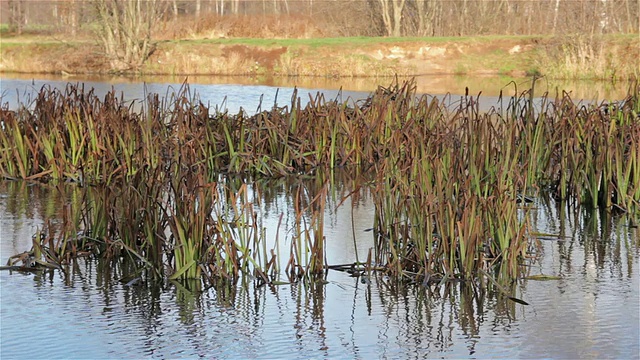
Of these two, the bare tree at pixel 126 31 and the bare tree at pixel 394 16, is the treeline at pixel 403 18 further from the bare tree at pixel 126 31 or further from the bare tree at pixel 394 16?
the bare tree at pixel 126 31

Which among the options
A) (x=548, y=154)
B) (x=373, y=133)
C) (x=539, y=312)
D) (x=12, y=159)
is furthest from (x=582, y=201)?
(x=12, y=159)

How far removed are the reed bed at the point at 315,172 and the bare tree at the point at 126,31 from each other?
17.3 m

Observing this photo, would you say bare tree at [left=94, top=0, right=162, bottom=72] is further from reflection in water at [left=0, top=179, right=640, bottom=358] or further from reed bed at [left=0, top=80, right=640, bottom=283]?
reflection in water at [left=0, top=179, right=640, bottom=358]

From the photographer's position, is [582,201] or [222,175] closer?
[582,201]

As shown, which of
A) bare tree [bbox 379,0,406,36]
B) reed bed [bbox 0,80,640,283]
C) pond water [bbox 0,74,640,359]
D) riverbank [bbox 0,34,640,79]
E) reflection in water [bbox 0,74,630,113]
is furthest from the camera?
bare tree [bbox 379,0,406,36]

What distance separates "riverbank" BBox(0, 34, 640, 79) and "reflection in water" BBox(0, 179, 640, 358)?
70.0 feet

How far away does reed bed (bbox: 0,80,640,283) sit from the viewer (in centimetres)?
552

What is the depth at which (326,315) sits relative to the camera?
16.3 ft

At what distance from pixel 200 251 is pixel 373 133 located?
456 cm

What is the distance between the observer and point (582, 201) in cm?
803

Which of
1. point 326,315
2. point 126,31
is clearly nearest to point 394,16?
point 126,31

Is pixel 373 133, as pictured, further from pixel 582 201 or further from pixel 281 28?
pixel 281 28

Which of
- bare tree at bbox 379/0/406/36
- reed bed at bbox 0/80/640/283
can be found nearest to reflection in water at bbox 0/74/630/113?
reed bed at bbox 0/80/640/283

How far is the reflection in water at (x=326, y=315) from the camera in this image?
14.6ft
